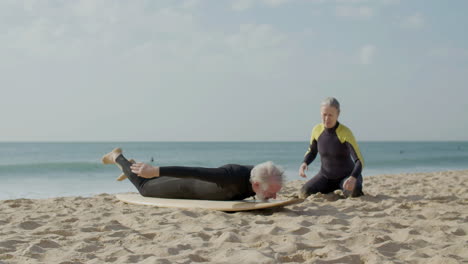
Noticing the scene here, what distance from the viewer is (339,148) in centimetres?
585

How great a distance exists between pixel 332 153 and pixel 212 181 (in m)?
2.14

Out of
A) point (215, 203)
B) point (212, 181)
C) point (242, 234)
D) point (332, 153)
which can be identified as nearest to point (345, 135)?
point (332, 153)

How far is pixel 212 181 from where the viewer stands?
4395 millimetres

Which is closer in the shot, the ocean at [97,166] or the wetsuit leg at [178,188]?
the wetsuit leg at [178,188]

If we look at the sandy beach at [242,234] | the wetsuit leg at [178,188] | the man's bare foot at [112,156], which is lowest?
the sandy beach at [242,234]

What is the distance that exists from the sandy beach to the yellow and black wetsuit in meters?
0.63

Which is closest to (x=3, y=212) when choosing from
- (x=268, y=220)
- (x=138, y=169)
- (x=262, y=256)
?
(x=138, y=169)

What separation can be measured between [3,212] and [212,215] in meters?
2.40

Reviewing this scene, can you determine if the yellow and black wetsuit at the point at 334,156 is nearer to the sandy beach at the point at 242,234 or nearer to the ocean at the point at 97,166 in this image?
the ocean at the point at 97,166

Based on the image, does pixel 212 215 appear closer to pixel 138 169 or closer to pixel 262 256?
pixel 138 169

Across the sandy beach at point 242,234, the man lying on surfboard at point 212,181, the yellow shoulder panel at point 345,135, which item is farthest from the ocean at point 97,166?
the yellow shoulder panel at point 345,135

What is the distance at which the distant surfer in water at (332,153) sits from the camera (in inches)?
225

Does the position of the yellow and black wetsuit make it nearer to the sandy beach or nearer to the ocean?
the ocean

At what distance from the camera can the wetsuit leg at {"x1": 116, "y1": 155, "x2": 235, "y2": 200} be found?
16.2 feet
